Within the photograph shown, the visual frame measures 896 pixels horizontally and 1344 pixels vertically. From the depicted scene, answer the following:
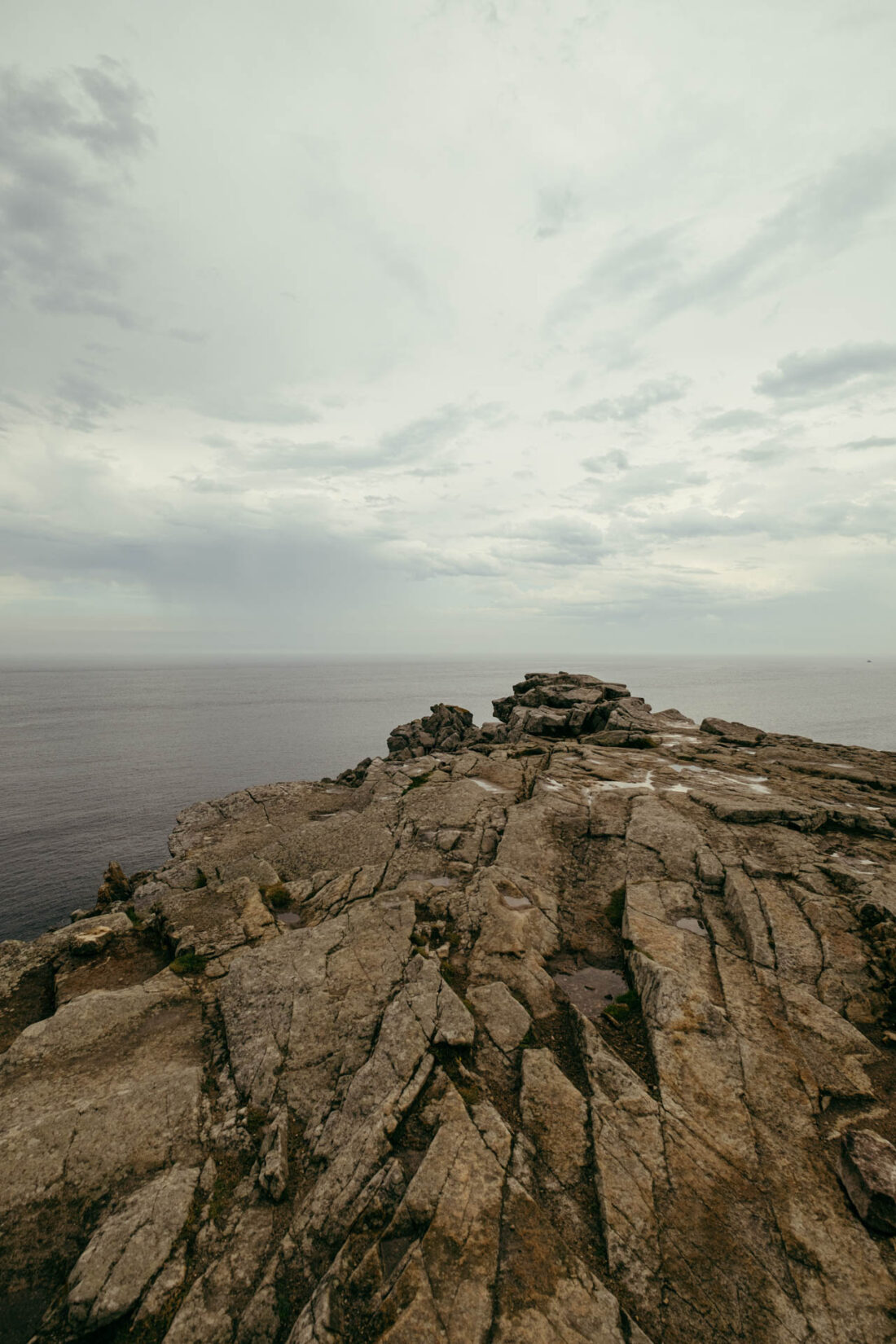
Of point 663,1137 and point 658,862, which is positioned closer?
point 663,1137

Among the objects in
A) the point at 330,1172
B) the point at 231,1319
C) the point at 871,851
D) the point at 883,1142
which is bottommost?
the point at 231,1319

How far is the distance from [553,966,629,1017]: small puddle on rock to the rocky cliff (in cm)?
14

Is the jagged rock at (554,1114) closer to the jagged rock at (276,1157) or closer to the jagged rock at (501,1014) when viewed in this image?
the jagged rock at (501,1014)

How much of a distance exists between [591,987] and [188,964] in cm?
1356

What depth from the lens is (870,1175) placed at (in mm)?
10016

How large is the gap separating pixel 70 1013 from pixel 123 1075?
10.7 feet

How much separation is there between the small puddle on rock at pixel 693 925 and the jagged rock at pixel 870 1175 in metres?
6.64

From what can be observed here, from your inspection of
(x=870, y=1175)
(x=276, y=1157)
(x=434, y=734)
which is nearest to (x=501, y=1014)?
(x=276, y=1157)

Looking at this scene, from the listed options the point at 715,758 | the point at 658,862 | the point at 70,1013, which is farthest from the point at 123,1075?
the point at 715,758

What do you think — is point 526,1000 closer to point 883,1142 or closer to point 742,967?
point 742,967

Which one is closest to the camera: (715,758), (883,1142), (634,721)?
(883,1142)

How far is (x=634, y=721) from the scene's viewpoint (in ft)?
152

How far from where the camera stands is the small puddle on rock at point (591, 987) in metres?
15.4

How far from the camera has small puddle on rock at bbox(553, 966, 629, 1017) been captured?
50.5 ft
